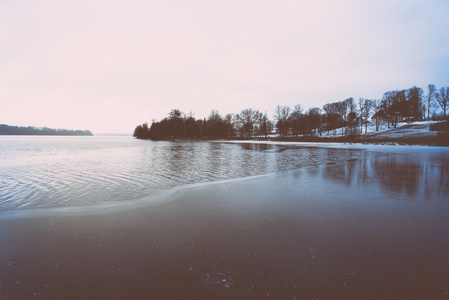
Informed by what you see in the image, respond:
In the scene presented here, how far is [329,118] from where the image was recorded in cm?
9250

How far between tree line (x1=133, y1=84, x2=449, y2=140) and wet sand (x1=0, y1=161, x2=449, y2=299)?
76.0 m

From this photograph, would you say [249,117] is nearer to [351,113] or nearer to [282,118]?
[282,118]

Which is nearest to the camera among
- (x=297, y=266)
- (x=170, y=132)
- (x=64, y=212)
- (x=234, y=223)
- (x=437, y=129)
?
(x=297, y=266)

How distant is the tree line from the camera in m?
73.4

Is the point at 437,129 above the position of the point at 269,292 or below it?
above

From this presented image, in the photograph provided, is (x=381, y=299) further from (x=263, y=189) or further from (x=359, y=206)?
(x=263, y=189)

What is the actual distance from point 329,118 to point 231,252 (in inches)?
3930

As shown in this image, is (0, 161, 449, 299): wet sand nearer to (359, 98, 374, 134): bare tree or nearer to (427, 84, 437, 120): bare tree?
(359, 98, 374, 134): bare tree

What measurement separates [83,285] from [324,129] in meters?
102

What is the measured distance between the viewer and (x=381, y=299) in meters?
2.82

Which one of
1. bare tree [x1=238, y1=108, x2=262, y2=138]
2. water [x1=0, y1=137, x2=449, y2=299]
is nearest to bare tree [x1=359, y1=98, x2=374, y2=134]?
bare tree [x1=238, y1=108, x2=262, y2=138]

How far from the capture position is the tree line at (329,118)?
73375 millimetres

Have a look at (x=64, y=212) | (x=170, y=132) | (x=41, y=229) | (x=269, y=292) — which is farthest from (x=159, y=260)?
(x=170, y=132)

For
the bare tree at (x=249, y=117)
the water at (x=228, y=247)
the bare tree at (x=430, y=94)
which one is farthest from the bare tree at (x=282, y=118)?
the water at (x=228, y=247)
